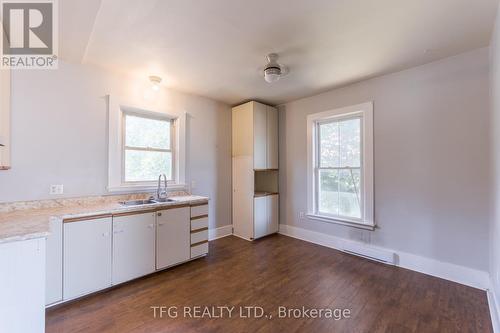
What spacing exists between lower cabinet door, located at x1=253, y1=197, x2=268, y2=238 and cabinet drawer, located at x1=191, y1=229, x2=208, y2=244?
3.41ft

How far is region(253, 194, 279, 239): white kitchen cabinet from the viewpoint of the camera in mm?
4035

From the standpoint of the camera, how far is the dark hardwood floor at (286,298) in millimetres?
1837

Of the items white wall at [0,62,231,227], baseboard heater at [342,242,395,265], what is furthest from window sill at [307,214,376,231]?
white wall at [0,62,231,227]

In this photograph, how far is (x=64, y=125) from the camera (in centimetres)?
260

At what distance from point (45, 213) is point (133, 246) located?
2.90ft

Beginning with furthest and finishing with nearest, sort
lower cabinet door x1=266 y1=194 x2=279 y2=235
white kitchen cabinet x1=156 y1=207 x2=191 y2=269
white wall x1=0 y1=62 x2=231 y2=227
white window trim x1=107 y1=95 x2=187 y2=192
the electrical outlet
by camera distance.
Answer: lower cabinet door x1=266 y1=194 x2=279 y2=235, white window trim x1=107 y1=95 x2=187 y2=192, white kitchen cabinet x1=156 y1=207 x2=191 y2=269, the electrical outlet, white wall x1=0 y1=62 x2=231 y2=227

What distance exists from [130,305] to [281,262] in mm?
1845

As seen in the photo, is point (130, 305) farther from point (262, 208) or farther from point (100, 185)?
point (262, 208)

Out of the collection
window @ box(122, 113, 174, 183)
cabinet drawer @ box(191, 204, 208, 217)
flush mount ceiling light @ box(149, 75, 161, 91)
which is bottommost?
cabinet drawer @ box(191, 204, 208, 217)

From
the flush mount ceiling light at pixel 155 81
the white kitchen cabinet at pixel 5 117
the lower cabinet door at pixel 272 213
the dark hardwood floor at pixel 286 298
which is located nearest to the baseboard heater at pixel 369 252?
the dark hardwood floor at pixel 286 298

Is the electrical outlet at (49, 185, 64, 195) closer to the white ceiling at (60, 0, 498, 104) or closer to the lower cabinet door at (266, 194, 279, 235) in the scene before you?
the white ceiling at (60, 0, 498, 104)

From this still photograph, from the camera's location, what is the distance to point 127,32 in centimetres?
213

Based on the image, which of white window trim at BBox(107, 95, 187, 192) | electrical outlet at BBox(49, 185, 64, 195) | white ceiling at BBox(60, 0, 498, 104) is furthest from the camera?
white window trim at BBox(107, 95, 187, 192)

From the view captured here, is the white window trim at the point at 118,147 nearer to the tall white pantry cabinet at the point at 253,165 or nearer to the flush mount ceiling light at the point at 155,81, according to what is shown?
the flush mount ceiling light at the point at 155,81
